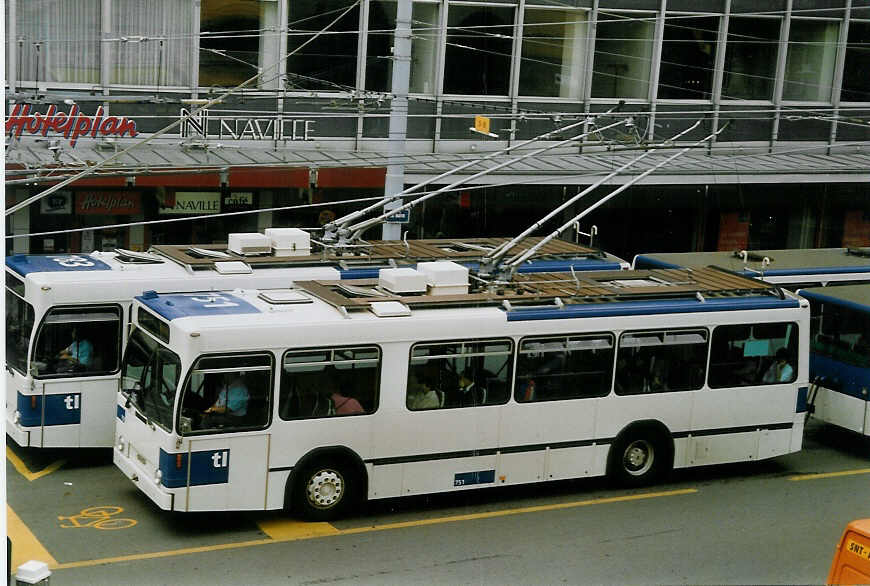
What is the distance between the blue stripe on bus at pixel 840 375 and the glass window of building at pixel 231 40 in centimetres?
1116

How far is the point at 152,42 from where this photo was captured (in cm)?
2238

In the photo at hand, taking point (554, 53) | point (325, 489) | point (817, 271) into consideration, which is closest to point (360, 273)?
point (325, 489)

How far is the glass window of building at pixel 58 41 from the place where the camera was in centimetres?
2128

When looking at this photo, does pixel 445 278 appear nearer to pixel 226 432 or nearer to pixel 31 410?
pixel 226 432

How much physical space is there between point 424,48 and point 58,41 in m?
7.25

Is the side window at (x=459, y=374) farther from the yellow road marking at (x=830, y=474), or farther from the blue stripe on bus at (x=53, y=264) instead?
the yellow road marking at (x=830, y=474)

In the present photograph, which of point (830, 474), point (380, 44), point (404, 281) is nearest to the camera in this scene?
point (404, 281)

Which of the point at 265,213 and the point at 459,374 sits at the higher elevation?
the point at 265,213

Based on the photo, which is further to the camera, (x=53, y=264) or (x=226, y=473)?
(x=53, y=264)

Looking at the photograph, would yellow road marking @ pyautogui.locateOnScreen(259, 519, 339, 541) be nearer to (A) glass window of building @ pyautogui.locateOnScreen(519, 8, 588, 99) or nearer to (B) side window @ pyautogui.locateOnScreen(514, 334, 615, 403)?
(B) side window @ pyautogui.locateOnScreen(514, 334, 615, 403)

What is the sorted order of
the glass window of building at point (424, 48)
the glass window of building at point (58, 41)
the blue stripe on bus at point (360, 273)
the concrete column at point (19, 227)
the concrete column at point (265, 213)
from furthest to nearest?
the glass window of building at point (424, 48)
the concrete column at point (265, 213)
the concrete column at point (19, 227)
the glass window of building at point (58, 41)
the blue stripe on bus at point (360, 273)

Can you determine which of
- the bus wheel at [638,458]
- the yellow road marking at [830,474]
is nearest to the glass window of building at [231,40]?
the bus wheel at [638,458]

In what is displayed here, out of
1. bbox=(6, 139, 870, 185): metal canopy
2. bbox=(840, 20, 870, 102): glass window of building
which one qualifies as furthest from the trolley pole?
bbox=(840, 20, 870, 102): glass window of building

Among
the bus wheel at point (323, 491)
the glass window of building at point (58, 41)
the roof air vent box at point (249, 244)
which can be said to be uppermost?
the glass window of building at point (58, 41)
